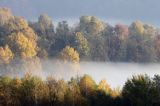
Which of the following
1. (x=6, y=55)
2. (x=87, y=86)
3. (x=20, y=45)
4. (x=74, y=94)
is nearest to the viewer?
(x=74, y=94)

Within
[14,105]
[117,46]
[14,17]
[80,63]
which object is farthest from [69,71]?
[14,105]

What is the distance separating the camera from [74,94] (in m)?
52.8

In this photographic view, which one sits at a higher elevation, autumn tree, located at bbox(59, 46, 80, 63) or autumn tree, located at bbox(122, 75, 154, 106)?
autumn tree, located at bbox(59, 46, 80, 63)

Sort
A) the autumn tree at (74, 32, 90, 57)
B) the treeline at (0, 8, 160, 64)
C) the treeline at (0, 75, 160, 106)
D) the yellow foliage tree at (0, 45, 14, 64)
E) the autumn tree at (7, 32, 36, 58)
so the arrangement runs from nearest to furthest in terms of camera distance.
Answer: the treeline at (0, 75, 160, 106) → the yellow foliage tree at (0, 45, 14, 64) → the autumn tree at (7, 32, 36, 58) → the treeline at (0, 8, 160, 64) → the autumn tree at (74, 32, 90, 57)

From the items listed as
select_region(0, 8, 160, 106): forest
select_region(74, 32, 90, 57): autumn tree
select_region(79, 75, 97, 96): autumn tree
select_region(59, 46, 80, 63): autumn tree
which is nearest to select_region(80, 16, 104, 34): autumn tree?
select_region(0, 8, 160, 106): forest

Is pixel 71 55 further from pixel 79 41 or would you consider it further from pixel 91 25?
pixel 91 25

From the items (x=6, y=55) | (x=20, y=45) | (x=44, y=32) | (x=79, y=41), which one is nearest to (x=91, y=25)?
(x=79, y=41)

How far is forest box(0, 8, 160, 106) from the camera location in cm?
5188

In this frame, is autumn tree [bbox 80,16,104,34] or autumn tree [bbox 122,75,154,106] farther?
autumn tree [bbox 80,16,104,34]

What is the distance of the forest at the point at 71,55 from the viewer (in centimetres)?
5188

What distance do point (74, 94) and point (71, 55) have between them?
961 inches

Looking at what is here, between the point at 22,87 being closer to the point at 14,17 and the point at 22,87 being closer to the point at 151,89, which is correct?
the point at 151,89

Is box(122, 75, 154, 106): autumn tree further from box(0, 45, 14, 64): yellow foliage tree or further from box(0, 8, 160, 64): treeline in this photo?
box(0, 45, 14, 64): yellow foliage tree

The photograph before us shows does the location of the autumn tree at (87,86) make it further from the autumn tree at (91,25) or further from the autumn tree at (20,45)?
the autumn tree at (91,25)
